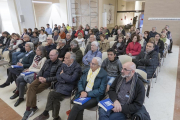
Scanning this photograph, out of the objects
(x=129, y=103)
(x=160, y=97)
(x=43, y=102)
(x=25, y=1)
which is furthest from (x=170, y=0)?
(x=25, y=1)

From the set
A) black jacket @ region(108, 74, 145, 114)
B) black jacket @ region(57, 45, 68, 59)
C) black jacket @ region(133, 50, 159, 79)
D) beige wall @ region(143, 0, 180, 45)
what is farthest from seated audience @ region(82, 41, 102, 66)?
beige wall @ region(143, 0, 180, 45)

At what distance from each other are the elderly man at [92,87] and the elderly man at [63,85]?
0.20 metres

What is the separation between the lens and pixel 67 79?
225 centimetres

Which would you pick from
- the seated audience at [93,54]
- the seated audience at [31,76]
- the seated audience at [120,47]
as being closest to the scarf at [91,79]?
the seated audience at [93,54]

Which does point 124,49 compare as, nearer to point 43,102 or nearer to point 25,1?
point 43,102

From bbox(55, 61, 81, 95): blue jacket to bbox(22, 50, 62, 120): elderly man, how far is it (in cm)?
22

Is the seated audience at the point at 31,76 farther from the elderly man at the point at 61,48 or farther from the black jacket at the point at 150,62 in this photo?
the black jacket at the point at 150,62

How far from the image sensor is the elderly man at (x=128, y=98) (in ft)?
5.57

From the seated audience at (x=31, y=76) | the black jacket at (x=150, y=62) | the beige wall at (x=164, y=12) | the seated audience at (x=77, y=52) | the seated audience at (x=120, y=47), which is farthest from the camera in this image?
the beige wall at (x=164, y=12)

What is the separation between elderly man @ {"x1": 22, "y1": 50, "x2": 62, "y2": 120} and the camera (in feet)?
7.84

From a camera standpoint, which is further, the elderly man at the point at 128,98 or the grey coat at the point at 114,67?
the grey coat at the point at 114,67

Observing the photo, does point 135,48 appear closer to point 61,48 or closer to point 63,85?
point 61,48

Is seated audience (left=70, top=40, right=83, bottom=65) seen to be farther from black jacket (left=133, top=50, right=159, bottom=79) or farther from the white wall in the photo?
the white wall

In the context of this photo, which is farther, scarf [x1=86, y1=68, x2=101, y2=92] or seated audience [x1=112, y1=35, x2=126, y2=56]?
seated audience [x1=112, y1=35, x2=126, y2=56]
